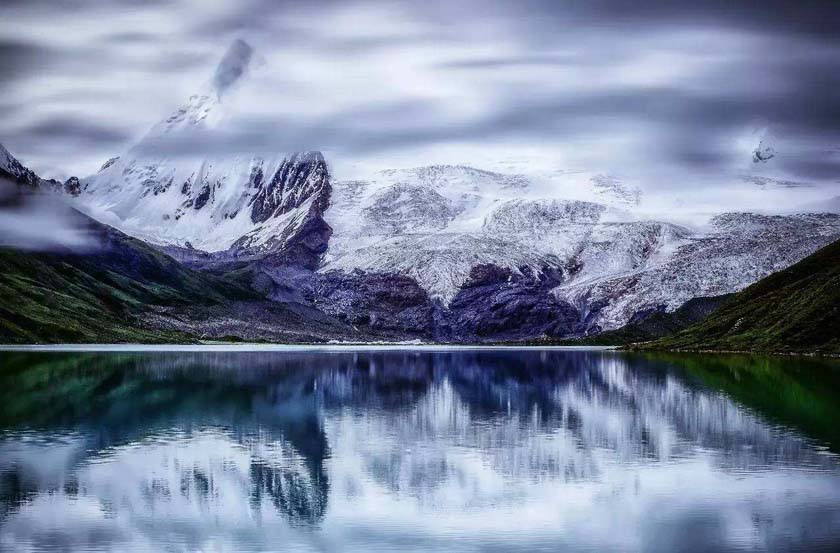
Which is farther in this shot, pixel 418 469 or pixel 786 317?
pixel 786 317

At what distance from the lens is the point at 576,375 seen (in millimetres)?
121375

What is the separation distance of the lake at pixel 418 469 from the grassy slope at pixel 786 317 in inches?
2380

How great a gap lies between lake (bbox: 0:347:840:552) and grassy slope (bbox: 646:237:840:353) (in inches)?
2380

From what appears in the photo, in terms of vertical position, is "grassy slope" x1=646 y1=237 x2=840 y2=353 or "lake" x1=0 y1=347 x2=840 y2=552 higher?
"grassy slope" x1=646 y1=237 x2=840 y2=353

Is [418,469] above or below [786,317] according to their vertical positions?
below

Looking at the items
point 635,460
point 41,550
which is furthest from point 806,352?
point 41,550

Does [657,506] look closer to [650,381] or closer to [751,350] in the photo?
[650,381]

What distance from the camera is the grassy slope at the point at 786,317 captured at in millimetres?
148875

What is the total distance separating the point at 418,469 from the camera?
47.9 meters

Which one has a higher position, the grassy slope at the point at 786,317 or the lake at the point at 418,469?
the grassy slope at the point at 786,317

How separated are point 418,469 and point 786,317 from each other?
128175mm

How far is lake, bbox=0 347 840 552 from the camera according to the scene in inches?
1373

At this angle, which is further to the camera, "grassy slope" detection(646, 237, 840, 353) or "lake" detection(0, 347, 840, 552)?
"grassy slope" detection(646, 237, 840, 353)

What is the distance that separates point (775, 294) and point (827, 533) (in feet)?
510
